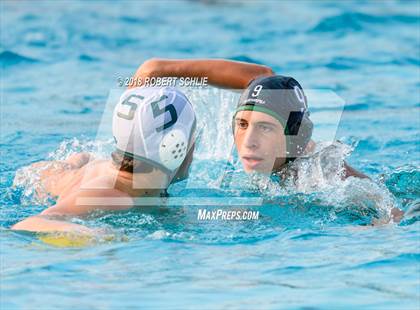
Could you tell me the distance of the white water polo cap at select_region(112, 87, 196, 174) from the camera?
635 centimetres

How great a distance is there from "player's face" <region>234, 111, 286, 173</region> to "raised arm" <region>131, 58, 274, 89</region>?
0.36 metres

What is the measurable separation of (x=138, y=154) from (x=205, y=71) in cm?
156

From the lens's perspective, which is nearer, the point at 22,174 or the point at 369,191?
the point at 369,191

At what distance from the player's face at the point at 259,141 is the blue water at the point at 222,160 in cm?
25

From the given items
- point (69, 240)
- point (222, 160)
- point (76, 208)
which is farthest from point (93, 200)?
point (222, 160)

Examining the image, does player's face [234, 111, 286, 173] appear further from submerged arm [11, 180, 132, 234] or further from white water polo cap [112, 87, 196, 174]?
submerged arm [11, 180, 132, 234]

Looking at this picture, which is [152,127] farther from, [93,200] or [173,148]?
[93,200]

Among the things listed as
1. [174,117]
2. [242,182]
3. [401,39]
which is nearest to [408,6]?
[401,39]

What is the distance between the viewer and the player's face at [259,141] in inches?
288

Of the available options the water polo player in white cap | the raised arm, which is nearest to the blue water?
the water polo player in white cap

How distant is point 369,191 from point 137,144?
1.95m

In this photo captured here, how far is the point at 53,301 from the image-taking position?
534 centimetres

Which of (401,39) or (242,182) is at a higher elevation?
(401,39)

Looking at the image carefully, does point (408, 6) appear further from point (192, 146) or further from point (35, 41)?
point (192, 146)
